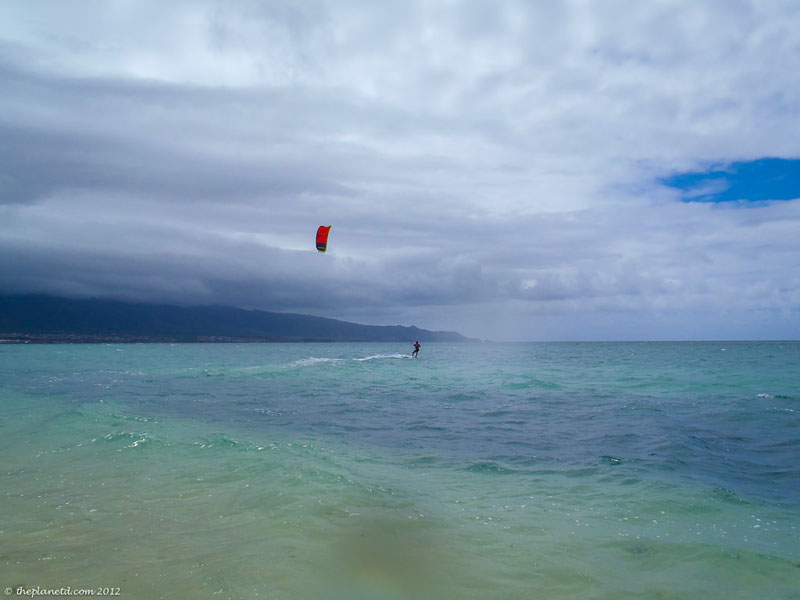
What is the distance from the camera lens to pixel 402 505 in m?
9.23

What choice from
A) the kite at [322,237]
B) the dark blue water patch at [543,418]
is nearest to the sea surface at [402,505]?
the dark blue water patch at [543,418]

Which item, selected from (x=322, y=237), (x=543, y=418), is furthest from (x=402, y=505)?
(x=322, y=237)

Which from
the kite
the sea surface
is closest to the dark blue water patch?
the sea surface

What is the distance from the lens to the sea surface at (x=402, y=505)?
6426 millimetres

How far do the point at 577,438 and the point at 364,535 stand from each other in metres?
9.76

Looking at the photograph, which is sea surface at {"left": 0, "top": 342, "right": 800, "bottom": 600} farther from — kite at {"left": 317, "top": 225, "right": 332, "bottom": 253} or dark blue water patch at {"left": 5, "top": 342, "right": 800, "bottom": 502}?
kite at {"left": 317, "top": 225, "right": 332, "bottom": 253}

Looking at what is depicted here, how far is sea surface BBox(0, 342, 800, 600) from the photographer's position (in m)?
6.43

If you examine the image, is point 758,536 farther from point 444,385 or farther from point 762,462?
point 444,385

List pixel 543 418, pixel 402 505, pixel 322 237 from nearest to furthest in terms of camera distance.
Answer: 1. pixel 402 505
2. pixel 543 418
3. pixel 322 237

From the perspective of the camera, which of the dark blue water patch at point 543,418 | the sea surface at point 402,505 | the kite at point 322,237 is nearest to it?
the sea surface at point 402,505

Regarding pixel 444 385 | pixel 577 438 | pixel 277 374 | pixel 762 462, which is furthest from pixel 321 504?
pixel 277 374

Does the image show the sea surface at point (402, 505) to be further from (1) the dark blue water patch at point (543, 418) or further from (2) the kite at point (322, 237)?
(2) the kite at point (322, 237)

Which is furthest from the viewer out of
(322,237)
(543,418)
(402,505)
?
(322,237)

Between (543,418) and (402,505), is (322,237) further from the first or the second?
(402,505)
